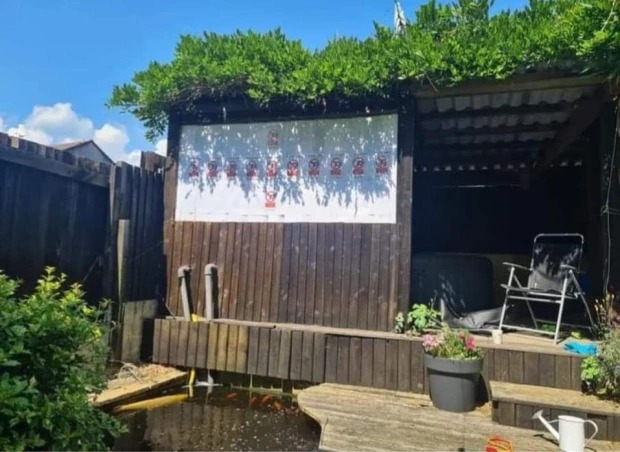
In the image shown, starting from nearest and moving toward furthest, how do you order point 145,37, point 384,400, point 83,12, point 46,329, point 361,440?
point 46,329
point 361,440
point 384,400
point 83,12
point 145,37

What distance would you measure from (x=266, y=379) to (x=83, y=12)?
14.1ft

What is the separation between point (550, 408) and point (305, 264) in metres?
2.26

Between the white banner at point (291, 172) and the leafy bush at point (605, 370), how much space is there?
1857 millimetres

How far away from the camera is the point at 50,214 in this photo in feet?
11.6

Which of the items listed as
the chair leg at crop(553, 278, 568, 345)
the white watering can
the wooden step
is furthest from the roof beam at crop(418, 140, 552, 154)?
the white watering can

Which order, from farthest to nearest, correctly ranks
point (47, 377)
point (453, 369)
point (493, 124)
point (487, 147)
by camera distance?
point (487, 147) < point (493, 124) < point (453, 369) < point (47, 377)

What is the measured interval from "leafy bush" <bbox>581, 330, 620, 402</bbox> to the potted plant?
2.34ft

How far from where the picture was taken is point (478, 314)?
4.37m

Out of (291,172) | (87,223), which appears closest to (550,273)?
(291,172)

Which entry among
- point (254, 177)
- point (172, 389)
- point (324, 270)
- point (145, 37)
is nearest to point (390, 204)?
point (324, 270)

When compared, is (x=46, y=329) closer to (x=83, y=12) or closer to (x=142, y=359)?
(x=142, y=359)

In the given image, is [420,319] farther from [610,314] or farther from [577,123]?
[577,123]

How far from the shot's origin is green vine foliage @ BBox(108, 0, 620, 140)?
123 inches

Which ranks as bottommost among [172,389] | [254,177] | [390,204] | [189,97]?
[172,389]
